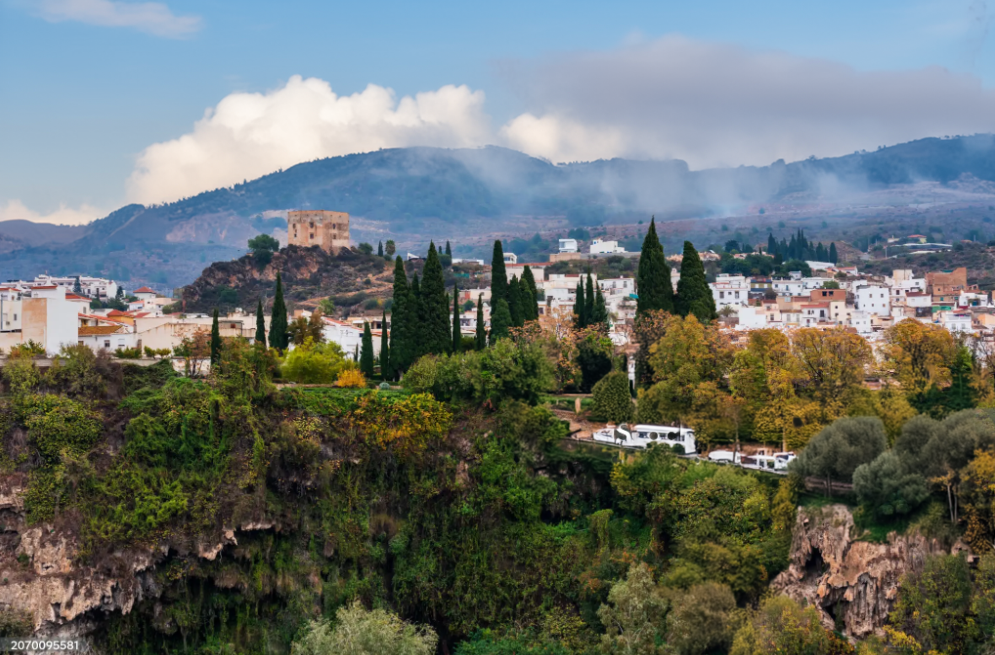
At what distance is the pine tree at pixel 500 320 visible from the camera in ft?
147

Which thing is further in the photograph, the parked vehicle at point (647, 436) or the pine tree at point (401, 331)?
the pine tree at point (401, 331)

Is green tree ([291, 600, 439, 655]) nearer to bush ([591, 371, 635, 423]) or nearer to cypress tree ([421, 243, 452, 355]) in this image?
bush ([591, 371, 635, 423])

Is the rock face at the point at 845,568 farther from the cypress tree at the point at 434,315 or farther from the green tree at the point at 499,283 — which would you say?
the green tree at the point at 499,283

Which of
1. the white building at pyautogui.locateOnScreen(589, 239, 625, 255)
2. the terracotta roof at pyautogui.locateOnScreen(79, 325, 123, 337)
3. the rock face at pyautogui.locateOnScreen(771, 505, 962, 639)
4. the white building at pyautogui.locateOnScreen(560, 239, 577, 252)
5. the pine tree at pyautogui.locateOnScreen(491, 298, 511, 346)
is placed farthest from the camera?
the white building at pyautogui.locateOnScreen(560, 239, 577, 252)

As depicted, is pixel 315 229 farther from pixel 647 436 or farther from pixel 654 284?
pixel 647 436

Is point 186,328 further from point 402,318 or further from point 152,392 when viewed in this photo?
point 152,392

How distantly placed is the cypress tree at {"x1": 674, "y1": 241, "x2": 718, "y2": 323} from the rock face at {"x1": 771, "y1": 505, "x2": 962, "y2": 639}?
50.4ft

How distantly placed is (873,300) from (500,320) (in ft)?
162

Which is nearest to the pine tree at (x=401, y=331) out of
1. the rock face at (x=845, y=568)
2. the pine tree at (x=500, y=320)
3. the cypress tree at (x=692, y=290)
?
the pine tree at (x=500, y=320)

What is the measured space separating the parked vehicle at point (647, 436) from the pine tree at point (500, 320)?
9526 mm

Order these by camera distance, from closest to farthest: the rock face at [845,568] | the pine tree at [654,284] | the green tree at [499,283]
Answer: the rock face at [845,568], the pine tree at [654,284], the green tree at [499,283]

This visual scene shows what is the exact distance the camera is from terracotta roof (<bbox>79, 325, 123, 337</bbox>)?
50.0 metres

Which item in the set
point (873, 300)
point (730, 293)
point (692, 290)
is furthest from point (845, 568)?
point (730, 293)

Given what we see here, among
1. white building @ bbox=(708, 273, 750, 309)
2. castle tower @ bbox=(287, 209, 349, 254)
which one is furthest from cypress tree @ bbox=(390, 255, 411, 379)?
castle tower @ bbox=(287, 209, 349, 254)
